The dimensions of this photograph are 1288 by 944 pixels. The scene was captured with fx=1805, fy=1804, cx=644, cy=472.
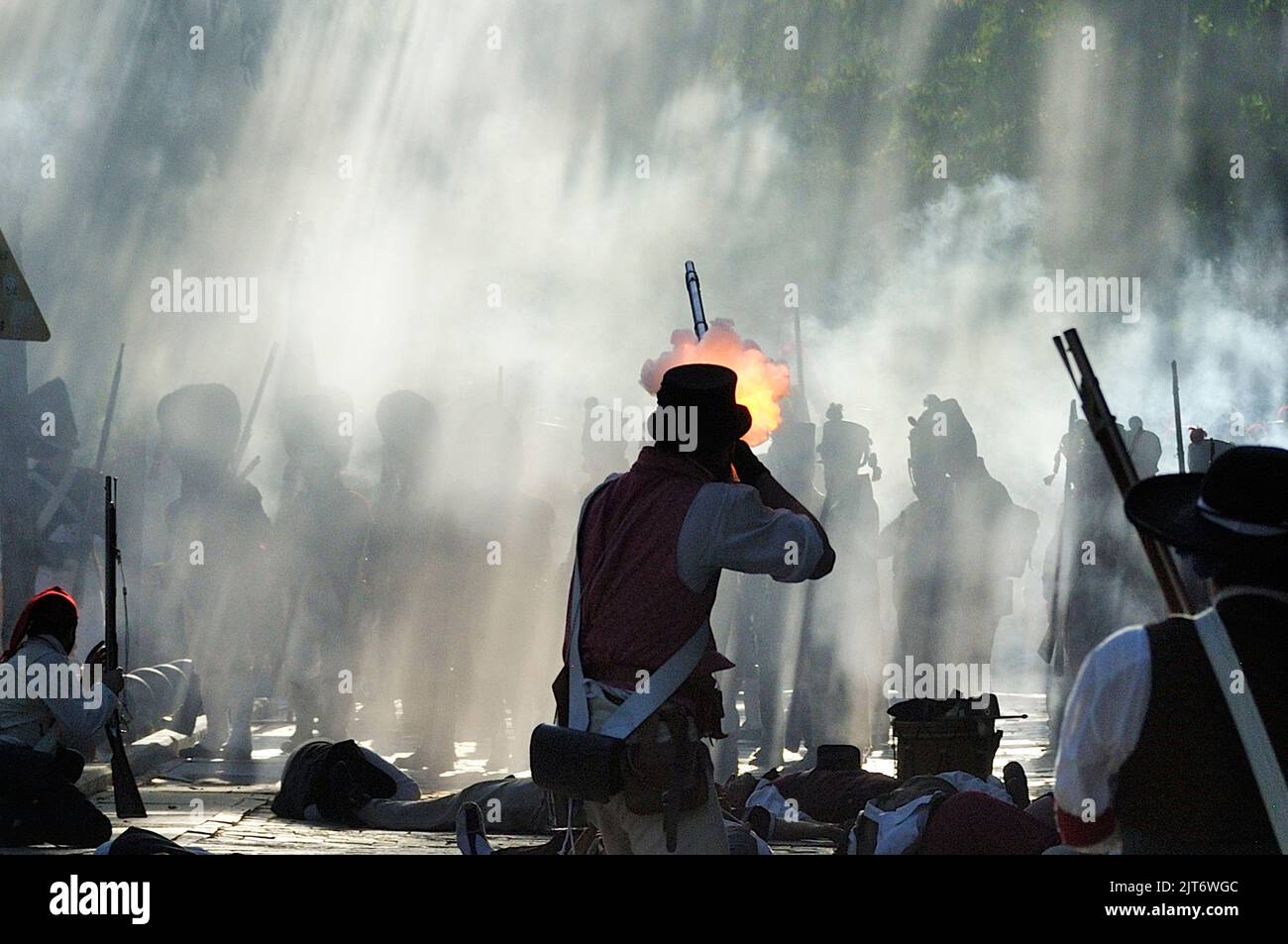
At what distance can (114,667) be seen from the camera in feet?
25.7

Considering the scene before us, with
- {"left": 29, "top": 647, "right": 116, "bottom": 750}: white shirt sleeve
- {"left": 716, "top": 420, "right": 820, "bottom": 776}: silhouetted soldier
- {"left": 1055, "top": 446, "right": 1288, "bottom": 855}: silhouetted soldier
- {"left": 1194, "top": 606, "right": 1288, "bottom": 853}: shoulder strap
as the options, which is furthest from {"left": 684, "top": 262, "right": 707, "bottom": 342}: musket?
{"left": 716, "top": 420, "right": 820, "bottom": 776}: silhouetted soldier

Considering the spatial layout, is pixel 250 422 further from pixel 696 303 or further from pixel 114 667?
pixel 696 303

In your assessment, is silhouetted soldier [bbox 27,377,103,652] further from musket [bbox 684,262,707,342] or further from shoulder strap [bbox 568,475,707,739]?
shoulder strap [bbox 568,475,707,739]

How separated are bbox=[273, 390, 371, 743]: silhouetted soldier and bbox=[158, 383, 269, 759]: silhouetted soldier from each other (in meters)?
0.26

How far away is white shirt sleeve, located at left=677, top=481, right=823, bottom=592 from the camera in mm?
4539

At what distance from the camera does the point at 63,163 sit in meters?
19.8

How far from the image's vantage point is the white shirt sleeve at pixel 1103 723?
3.16m

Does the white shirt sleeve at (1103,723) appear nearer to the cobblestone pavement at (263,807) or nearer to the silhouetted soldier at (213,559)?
the cobblestone pavement at (263,807)

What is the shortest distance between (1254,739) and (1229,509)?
1.45ft

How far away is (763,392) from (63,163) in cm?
1638

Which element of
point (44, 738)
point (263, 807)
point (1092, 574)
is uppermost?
point (1092, 574)

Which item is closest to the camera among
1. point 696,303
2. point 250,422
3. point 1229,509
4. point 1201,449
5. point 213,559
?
point 1229,509

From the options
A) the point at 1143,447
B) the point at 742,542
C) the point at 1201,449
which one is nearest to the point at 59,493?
the point at 1143,447
